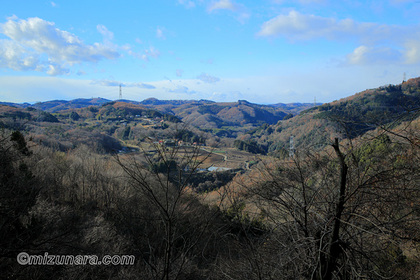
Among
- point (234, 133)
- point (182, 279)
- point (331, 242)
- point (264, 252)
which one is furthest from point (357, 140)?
point (234, 133)

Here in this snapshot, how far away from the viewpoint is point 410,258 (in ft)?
22.7

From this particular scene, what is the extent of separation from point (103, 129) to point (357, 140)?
3128 inches

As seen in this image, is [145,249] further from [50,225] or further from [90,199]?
[90,199]

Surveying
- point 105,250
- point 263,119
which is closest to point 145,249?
point 105,250

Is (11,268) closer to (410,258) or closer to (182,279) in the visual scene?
(182,279)

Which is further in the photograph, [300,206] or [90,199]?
[90,199]

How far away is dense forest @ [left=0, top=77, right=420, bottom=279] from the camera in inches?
123

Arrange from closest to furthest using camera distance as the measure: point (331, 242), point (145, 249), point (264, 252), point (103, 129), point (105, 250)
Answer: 1. point (331, 242)
2. point (264, 252)
3. point (105, 250)
4. point (145, 249)
5. point (103, 129)

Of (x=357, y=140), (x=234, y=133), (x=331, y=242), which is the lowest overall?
(x=234, y=133)

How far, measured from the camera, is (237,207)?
3557mm

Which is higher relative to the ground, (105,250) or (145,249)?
(105,250)

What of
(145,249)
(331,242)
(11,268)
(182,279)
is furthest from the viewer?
(145,249)

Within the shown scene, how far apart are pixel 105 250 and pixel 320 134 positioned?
9.88 m

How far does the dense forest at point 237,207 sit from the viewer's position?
10.3 ft
